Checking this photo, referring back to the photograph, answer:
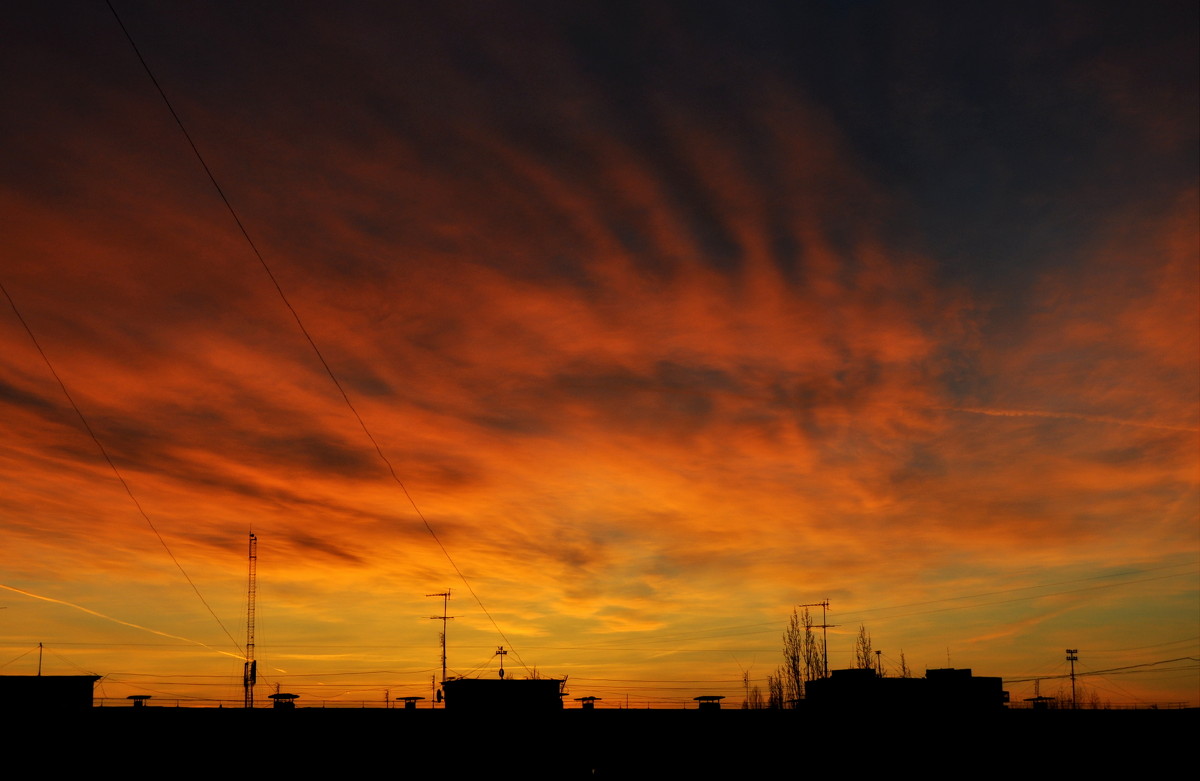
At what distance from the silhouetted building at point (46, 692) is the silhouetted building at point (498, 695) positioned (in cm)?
3294

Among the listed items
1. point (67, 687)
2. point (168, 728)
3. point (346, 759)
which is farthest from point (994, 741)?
point (67, 687)

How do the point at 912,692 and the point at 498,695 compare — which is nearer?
the point at 498,695

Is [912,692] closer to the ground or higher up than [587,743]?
higher up

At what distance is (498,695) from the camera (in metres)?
84.6

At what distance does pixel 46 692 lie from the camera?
84.5m

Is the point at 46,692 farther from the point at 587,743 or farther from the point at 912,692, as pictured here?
the point at 912,692

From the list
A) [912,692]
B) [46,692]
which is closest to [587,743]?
[912,692]

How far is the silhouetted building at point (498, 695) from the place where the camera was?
83.5 m

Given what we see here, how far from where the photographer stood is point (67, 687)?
86438mm

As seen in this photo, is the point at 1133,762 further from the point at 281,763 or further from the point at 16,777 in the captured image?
the point at 16,777

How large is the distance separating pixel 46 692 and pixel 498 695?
39.4 meters

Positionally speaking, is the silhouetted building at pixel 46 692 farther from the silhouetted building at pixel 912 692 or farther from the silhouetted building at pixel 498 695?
the silhouetted building at pixel 912 692

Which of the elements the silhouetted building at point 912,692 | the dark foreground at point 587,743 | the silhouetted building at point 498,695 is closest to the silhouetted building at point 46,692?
the dark foreground at point 587,743

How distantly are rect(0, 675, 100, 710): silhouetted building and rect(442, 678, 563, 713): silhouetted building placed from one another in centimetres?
3294
